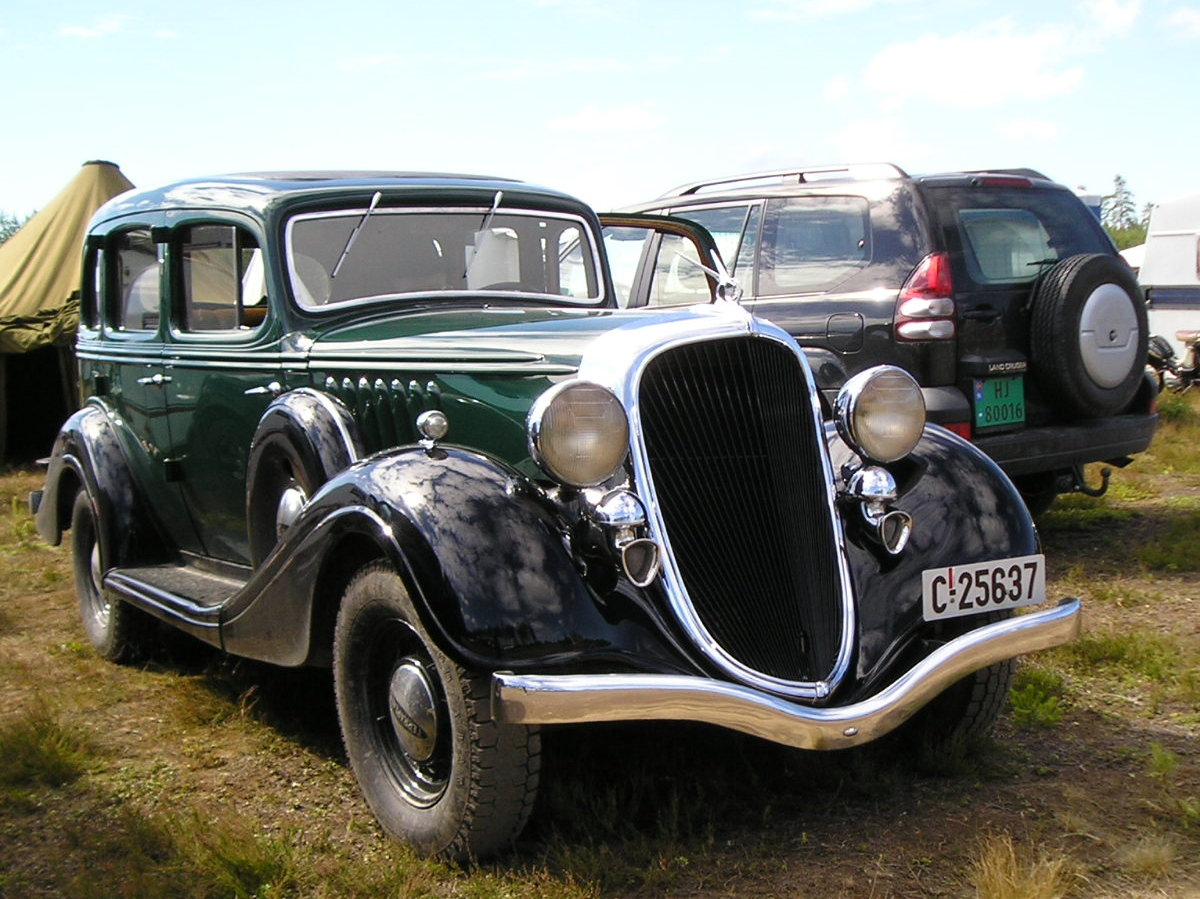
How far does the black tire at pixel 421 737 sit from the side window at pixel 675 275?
3940 millimetres

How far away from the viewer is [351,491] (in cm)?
322

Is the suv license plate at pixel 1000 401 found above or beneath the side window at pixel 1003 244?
beneath

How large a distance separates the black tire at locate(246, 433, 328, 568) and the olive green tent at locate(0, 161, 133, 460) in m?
7.67

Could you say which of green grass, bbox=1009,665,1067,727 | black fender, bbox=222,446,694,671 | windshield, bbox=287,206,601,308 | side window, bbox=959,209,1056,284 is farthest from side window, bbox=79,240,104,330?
green grass, bbox=1009,665,1067,727

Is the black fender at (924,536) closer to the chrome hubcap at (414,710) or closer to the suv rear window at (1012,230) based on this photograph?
the chrome hubcap at (414,710)

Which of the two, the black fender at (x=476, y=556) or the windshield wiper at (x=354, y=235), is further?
the windshield wiper at (x=354, y=235)

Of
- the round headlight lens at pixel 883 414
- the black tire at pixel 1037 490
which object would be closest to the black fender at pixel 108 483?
the round headlight lens at pixel 883 414

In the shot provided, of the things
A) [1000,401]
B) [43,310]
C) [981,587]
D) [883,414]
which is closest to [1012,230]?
[1000,401]

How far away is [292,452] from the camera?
3.90 meters

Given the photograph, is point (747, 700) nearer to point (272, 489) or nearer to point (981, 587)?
point (981, 587)

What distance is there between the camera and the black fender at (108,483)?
496 cm

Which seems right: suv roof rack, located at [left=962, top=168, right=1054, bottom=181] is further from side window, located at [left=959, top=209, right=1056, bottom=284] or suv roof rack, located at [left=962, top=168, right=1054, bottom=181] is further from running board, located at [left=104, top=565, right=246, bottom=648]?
running board, located at [left=104, top=565, right=246, bottom=648]

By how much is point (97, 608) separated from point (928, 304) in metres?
3.84

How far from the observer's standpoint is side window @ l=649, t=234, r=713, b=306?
6.90 m
